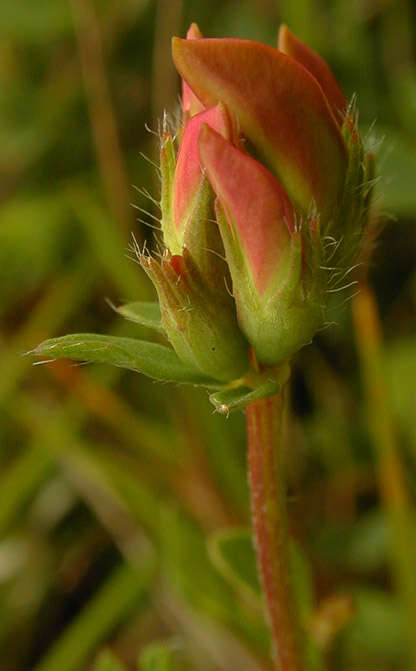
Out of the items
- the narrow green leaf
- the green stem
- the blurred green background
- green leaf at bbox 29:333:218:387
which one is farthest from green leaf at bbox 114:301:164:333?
the narrow green leaf

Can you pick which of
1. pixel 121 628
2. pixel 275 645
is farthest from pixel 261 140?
pixel 121 628

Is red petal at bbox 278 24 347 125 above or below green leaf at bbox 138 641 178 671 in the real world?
above

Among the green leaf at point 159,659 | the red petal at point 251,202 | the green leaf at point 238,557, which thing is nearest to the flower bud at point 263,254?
the red petal at point 251,202

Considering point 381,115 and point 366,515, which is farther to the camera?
point 381,115

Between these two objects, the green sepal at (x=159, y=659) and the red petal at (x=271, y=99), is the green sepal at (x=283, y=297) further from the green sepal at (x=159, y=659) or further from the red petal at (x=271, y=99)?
the green sepal at (x=159, y=659)

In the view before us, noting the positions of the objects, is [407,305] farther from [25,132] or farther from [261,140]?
[261,140]

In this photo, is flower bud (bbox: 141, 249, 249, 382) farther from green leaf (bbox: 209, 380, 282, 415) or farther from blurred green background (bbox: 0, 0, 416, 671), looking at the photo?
Result: blurred green background (bbox: 0, 0, 416, 671)
